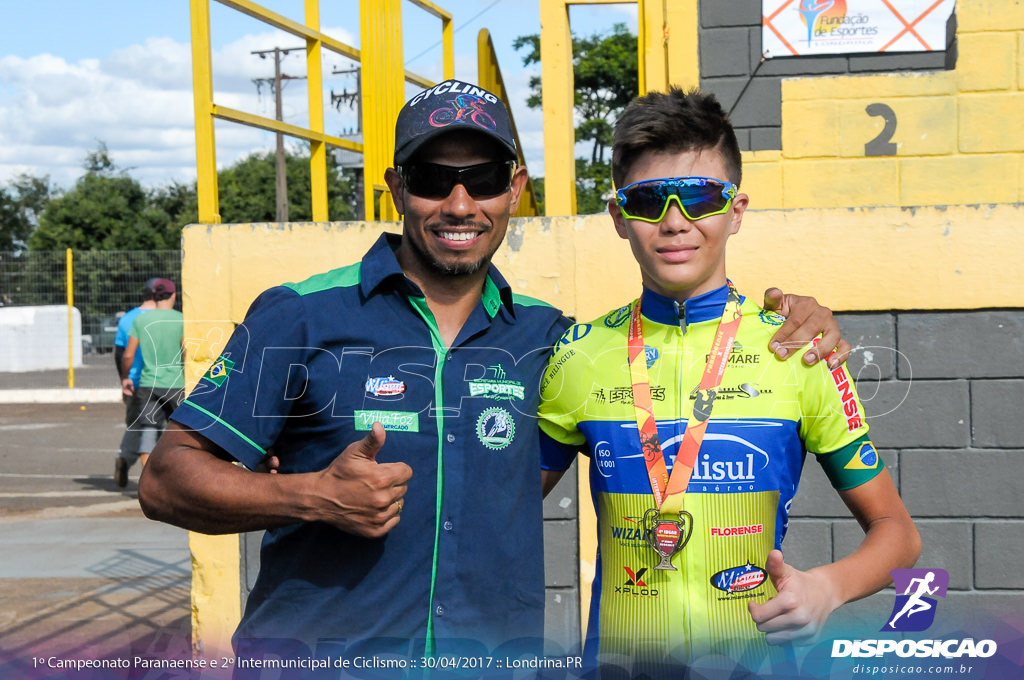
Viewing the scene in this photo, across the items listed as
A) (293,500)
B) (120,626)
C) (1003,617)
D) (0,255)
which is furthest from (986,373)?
(0,255)

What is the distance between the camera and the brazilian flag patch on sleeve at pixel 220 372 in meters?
2.27

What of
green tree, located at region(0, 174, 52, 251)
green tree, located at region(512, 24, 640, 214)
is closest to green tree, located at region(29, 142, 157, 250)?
green tree, located at region(0, 174, 52, 251)

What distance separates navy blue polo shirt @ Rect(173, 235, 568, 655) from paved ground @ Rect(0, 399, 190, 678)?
756mm

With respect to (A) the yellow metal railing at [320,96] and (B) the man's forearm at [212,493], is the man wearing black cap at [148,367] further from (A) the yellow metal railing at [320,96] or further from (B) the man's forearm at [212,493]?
(B) the man's forearm at [212,493]

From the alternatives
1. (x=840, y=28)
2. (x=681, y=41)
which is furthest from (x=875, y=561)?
(x=840, y=28)

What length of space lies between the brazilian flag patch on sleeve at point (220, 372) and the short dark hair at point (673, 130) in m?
1.05

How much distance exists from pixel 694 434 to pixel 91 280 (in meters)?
19.5

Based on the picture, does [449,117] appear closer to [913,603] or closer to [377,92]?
[913,603]

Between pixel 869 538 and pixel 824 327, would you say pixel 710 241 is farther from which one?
pixel 869 538

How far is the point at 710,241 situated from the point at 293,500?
44.4 inches

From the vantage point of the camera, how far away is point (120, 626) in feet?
17.5

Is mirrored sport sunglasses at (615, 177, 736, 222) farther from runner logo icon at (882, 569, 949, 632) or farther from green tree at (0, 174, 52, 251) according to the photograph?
green tree at (0, 174, 52, 251)

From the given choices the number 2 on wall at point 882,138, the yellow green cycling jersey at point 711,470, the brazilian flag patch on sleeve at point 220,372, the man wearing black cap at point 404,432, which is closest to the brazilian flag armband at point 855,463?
the yellow green cycling jersey at point 711,470

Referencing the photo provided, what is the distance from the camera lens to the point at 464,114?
94.6 inches
